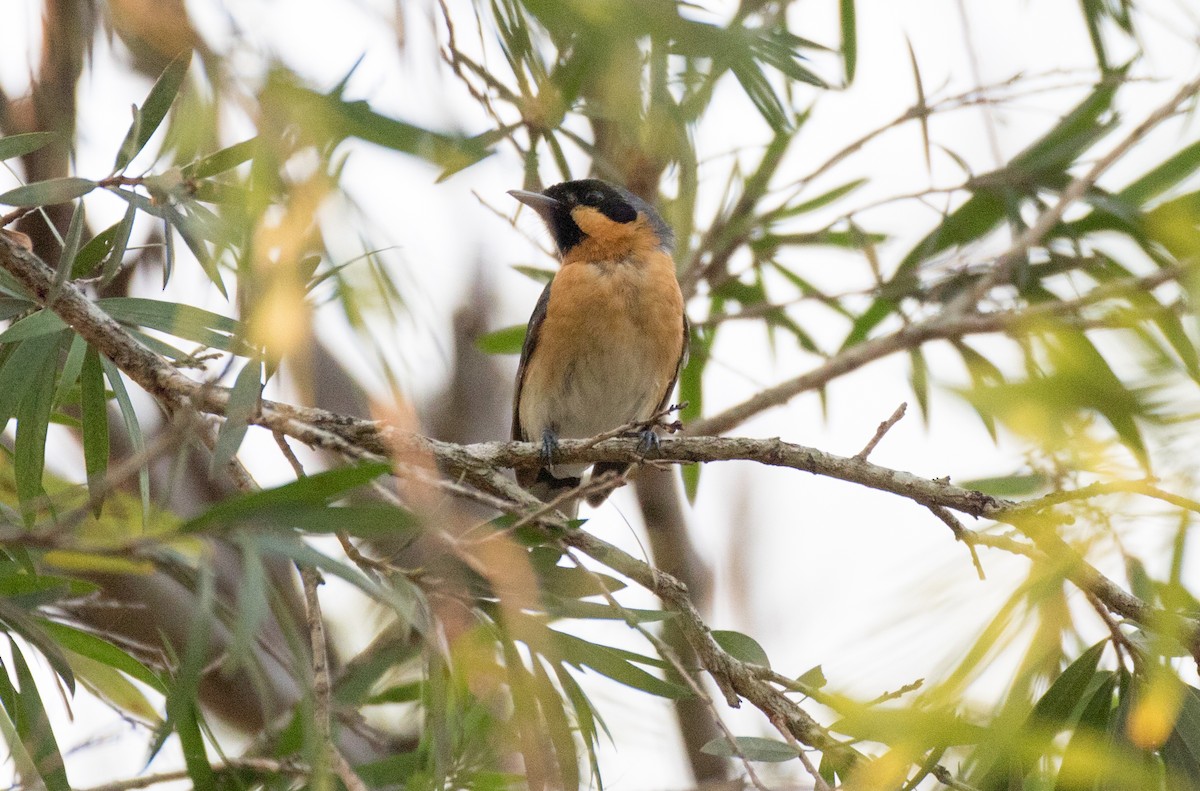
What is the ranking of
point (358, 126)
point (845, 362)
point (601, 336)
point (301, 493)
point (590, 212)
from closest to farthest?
point (358, 126), point (301, 493), point (845, 362), point (601, 336), point (590, 212)

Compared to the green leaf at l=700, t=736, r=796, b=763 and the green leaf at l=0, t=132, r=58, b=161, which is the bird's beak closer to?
the green leaf at l=0, t=132, r=58, b=161

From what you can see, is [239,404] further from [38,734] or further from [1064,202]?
[1064,202]

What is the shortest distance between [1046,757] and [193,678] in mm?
1380

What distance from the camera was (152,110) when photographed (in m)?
2.67

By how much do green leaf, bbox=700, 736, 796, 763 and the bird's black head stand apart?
360 centimetres

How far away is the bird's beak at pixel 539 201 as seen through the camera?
6.30 m

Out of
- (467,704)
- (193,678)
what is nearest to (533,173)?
(467,704)

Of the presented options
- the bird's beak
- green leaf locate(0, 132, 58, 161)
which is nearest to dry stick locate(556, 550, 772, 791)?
green leaf locate(0, 132, 58, 161)

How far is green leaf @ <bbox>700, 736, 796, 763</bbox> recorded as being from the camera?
105 inches

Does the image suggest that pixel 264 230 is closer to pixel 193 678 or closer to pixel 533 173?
pixel 193 678

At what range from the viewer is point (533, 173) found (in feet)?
12.7

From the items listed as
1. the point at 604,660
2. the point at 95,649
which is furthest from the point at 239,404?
the point at 604,660

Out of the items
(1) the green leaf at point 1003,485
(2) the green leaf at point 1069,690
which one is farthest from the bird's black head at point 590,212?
(2) the green leaf at point 1069,690

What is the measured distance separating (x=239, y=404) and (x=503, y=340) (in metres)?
3.81
